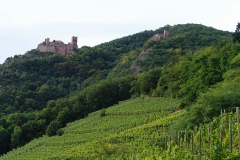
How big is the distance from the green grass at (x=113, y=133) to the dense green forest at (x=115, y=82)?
2.82 metres

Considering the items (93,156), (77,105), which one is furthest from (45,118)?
(93,156)

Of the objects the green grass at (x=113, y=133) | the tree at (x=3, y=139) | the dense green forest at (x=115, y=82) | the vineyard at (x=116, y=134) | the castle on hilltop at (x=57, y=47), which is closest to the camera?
the vineyard at (x=116, y=134)

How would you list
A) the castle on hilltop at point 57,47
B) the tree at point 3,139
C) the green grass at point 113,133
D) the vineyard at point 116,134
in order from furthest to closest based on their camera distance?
1. the castle on hilltop at point 57,47
2. the tree at point 3,139
3. the green grass at point 113,133
4. the vineyard at point 116,134

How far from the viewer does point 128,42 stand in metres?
142

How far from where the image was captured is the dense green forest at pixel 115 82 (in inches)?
1329

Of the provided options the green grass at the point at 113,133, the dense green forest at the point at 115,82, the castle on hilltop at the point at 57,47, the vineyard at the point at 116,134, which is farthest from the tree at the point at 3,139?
the castle on hilltop at the point at 57,47

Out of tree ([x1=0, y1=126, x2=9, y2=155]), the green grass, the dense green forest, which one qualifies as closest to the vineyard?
the green grass

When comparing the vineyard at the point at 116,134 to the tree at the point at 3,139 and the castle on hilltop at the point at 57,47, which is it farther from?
the castle on hilltop at the point at 57,47

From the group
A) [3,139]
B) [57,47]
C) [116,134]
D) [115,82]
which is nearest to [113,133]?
[116,134]

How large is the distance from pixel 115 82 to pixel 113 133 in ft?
94.3

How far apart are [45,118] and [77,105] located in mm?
6067

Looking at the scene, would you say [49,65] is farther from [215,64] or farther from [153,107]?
[215,64]

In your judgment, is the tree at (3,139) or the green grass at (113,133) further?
the tree at (3,139)

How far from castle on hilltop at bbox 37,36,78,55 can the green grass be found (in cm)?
7874
